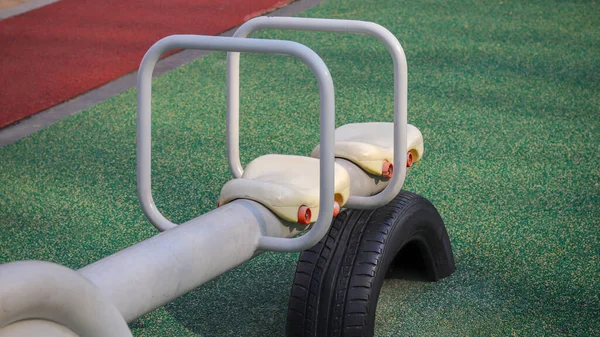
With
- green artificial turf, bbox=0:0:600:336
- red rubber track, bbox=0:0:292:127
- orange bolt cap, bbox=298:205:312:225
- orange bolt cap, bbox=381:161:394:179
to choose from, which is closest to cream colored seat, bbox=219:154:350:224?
orange bolt cap, bbox=298:205:312:225

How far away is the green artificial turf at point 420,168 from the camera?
247cm

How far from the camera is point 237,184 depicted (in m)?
1.87

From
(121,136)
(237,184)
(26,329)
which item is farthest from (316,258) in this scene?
(121,136)

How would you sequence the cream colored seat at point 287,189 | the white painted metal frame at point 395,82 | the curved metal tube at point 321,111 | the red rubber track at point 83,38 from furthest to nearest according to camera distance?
the red rubber track at point 83,38, the white painted metal frame at point 395,82, the cream colored seat at point 287,189, the curved metal tube at point 321,111

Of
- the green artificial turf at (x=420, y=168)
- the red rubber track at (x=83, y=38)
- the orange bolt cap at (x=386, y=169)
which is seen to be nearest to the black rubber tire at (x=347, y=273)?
the orange bolt cap at (x=386, y=169)

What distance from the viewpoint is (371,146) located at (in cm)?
215

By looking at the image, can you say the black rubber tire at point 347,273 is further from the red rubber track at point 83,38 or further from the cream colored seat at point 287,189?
the red rubber track at point 83,38

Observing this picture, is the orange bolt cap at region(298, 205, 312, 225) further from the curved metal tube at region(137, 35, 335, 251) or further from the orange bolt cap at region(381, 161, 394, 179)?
the orange bolt cap at region(381, 161, 394, 179)

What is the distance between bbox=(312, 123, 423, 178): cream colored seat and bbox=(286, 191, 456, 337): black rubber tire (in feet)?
0.49

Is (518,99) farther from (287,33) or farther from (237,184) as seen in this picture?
(237,184)

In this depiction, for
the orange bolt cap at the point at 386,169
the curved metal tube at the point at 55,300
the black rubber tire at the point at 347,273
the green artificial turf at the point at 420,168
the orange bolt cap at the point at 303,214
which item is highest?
the curved metal tube at the point at 55,300

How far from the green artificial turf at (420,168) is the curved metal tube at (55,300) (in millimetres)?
1134

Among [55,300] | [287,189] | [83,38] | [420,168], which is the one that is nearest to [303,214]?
[287,189]

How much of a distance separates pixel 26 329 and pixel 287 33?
4674 millimetres
